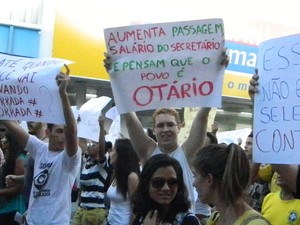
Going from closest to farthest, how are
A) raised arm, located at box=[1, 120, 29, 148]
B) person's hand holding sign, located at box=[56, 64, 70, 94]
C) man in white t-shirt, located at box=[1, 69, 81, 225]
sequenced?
person's hand holding sign, located at box=[56, 64, 70, 94] → man in white t-shirt, located at box=[1, 69, 81, 225] → raised arm, located at box=[1, 120, 29, 148]

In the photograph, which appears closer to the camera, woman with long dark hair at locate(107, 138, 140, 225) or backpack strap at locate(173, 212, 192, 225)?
backpack strap at locate(173, 212, 192, 225)

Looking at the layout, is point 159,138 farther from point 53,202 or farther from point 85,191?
point 85,191

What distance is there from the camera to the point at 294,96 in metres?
3.30

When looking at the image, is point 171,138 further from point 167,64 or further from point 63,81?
point 63,81

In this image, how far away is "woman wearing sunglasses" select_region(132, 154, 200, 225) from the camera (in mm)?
3531

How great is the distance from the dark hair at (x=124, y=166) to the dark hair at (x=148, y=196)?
2.04 metres

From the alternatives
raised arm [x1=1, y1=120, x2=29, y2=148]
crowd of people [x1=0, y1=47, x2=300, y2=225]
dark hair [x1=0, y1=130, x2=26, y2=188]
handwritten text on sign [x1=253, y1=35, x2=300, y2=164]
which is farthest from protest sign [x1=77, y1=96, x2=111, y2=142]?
handwritten text on sign [x1=253, y1=35, x2=300, y2=164]

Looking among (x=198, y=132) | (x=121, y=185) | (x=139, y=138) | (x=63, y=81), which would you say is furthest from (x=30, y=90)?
(x=121, y=185)

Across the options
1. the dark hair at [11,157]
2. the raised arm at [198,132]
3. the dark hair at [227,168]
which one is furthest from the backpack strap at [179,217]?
the dark hair at [11,157]

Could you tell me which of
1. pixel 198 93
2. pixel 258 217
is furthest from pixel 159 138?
pixel 258 217

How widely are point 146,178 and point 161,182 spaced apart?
0.10 metres

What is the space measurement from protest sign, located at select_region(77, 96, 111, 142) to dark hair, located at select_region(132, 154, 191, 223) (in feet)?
9.66

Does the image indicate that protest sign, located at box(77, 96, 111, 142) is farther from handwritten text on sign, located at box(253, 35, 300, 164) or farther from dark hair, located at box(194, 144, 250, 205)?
dark hair, located at box(194, 144, 250, 205)

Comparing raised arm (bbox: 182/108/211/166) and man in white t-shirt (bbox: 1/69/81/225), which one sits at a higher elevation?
raised arm (bbox: 182/108/211/166)
